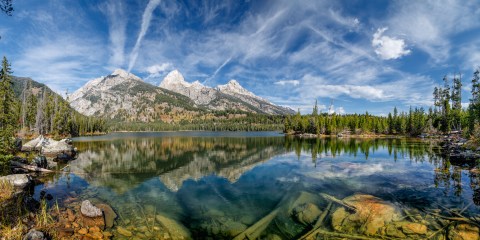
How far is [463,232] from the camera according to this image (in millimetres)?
15000

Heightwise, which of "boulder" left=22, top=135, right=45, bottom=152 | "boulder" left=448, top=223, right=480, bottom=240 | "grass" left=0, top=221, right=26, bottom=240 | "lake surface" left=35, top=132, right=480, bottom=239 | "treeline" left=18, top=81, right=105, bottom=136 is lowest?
"lake surface" left=35, top=132, right=480, bottom=239

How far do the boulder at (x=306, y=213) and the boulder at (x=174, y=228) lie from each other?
28.3 ft

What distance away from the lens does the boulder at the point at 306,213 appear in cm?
1790

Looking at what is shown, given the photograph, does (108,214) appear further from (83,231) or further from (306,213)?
(306,213)

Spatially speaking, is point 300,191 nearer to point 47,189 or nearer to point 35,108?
point 47,189

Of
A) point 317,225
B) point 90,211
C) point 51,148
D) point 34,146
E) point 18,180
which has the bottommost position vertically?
point 317,225

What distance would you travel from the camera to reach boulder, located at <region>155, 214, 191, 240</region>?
51.8 ft

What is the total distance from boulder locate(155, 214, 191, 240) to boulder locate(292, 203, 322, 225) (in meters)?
8.64

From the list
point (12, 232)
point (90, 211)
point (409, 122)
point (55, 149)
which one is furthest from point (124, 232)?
point (409, 122)

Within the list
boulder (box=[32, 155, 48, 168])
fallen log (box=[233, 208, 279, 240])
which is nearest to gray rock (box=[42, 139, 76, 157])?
boulder (box=[32, 155, 48, 168])

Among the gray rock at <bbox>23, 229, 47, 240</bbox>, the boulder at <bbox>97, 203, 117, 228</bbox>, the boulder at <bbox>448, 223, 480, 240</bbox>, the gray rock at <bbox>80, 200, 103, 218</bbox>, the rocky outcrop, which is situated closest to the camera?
the gray rock at <bbox>23, 229, 47, 240</bbox>

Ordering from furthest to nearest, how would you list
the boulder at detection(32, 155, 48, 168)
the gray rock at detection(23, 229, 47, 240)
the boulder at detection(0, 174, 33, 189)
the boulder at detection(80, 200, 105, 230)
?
the boulder at detection(32, 155, 48, 168) < the boulder at detection(0, 174, 33, 189) < the boulder at detection(80, 200, 105, 230) < the gray rock at detection(23, 229, 47, 240)

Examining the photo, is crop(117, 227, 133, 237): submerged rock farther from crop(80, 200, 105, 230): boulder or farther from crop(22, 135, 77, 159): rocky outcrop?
crop(22, 135, 77, 159): rocky outcrop

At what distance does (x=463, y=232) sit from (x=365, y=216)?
18.2 ft
